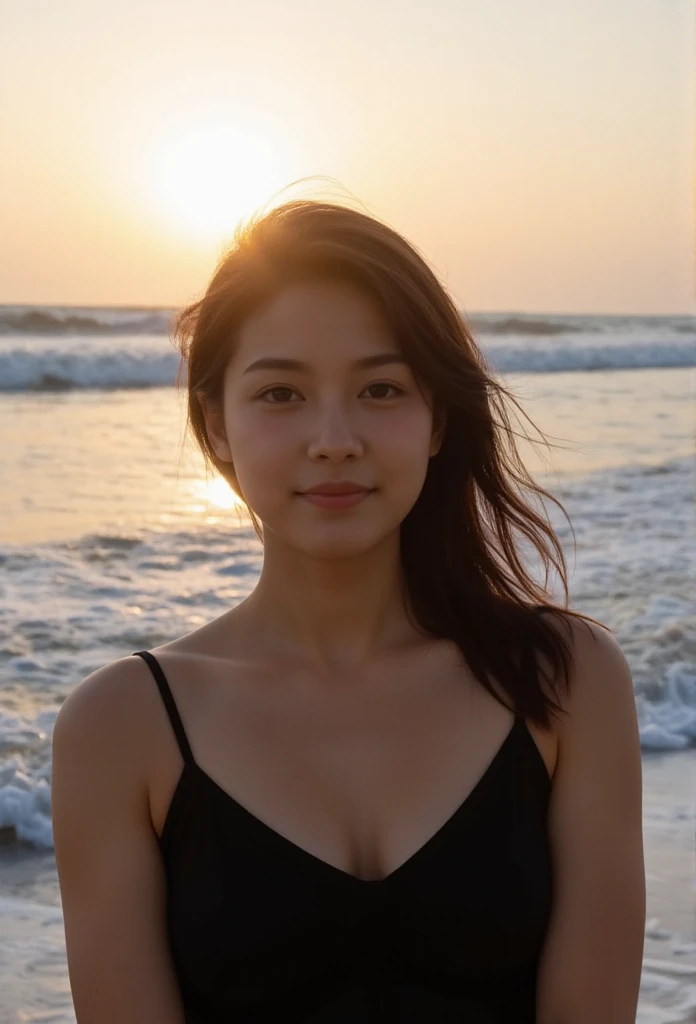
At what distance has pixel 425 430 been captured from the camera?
2.47m

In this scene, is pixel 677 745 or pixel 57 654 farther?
pixel 57 654

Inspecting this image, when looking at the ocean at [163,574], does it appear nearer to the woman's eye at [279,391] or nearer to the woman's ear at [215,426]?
the woman's ear at [215,426]

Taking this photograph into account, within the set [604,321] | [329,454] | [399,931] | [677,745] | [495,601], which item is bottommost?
[604,321]

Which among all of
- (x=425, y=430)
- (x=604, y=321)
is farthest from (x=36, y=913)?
(x=604, y=321)

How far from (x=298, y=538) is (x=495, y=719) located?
0.49 metres

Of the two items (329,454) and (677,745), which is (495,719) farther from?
(677,745)

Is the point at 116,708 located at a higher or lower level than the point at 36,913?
higher

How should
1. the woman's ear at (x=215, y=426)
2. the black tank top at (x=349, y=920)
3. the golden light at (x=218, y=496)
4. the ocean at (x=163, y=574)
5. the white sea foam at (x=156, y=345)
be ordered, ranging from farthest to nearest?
the white sea foam at (x=156, y=345) → the golden light at (x=218, y=496) → the ocean at (x=163, y=574) → the woman's ear at (x=215, y=426) → the black tank top at (x=349, y=920)

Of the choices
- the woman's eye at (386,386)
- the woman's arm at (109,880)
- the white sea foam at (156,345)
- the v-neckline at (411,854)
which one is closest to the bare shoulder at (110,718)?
the woman's arm at (109,880)

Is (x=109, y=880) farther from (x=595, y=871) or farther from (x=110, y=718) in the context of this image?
(x=595, y=871)

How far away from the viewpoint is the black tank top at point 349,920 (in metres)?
2.18

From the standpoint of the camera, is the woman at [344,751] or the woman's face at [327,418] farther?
the woman's face at [327,418]

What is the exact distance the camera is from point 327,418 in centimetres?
235

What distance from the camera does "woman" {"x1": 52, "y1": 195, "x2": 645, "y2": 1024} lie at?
2215 mm
